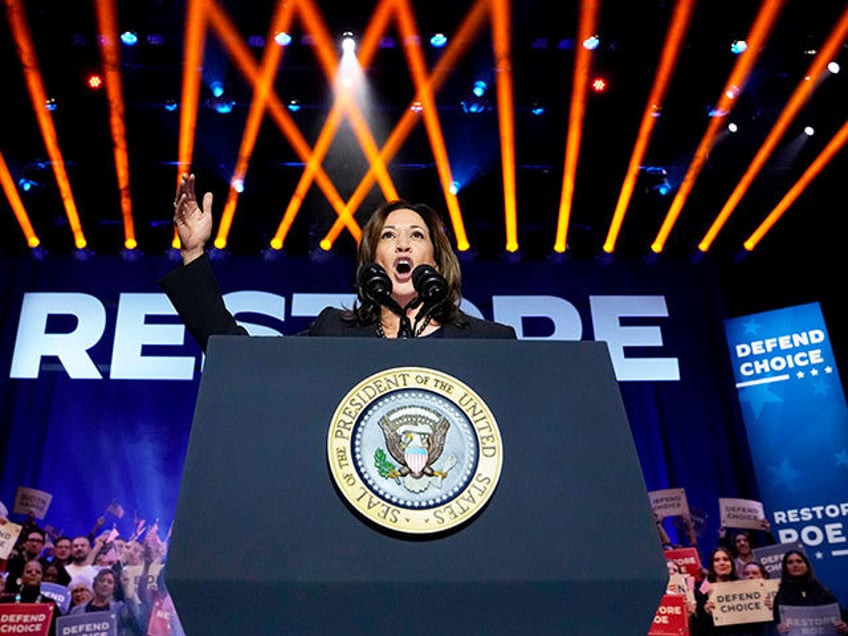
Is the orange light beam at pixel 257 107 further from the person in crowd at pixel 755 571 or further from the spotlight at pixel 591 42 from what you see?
the person in crowd at pixel 755 571

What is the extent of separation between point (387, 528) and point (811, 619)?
5.71m

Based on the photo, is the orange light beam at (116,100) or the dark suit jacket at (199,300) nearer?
the dark suit jacket at (199,300)

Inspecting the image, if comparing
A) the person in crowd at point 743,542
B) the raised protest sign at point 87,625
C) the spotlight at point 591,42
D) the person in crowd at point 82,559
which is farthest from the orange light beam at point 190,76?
the person in crowd at point 743,542

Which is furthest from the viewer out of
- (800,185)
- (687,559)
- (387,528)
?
(800,185)

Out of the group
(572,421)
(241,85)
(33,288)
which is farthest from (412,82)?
(572,421)

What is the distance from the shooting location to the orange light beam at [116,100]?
569cm

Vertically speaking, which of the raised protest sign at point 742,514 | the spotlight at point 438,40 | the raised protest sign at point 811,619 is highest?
the spotlight at point 438,40

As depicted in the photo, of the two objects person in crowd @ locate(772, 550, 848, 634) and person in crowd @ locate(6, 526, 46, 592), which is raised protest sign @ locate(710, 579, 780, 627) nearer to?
person in crowd @ locate(772, 550, 848, 634)

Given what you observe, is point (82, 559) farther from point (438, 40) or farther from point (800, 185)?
point (800, 185)

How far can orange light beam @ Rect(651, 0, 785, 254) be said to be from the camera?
5.82m

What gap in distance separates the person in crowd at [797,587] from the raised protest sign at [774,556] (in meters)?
0.03

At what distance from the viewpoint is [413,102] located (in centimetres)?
641

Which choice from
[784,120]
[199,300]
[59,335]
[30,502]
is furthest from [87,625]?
[784,120]

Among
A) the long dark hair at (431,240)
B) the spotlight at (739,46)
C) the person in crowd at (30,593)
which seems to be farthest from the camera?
the spotlight at (739,46)
